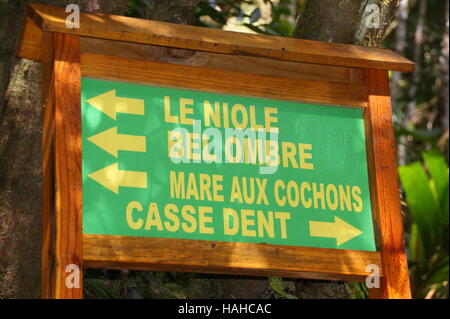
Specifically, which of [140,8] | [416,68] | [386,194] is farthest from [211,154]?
[416,68]

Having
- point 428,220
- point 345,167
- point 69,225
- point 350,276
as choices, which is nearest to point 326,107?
point 345,167

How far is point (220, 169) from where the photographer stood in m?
3.16

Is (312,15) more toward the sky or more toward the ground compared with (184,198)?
more toward the sky

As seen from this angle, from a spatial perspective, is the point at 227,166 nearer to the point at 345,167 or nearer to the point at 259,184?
the point at 259,184

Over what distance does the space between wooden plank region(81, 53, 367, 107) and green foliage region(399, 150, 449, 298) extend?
156 inches

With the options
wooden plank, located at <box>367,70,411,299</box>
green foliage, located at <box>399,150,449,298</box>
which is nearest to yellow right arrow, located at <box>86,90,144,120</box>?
wooden plank, located at <box>367,70,411,299</box>

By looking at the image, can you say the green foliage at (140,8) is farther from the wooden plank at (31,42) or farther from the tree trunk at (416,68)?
the tree trunk at (416,68)

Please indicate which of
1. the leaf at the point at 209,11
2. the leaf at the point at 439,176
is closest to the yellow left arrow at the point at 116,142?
the leaf at the point at 209,11

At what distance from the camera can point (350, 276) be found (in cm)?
316

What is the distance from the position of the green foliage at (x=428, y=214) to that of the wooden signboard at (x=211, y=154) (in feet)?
13.0

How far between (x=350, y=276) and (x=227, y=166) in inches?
24.1

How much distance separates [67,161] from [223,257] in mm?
639

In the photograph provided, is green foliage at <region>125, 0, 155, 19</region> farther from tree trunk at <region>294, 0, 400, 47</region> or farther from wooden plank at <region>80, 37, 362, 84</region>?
wooden plank at <region>80, 37, 362, 84</region>

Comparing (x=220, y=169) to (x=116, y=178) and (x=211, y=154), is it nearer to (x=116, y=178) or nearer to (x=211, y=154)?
(x=211, y=154)
